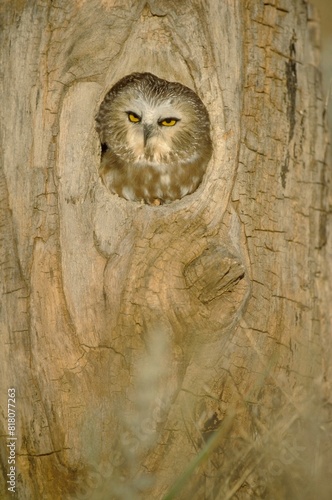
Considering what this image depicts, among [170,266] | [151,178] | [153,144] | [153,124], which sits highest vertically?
[153,124]

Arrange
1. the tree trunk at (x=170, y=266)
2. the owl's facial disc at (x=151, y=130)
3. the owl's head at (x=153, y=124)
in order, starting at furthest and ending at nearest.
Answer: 1. the owl's facial disc at (x=151, y=130)
2. the owl's head at (x=153, y=124)
3. the tree trunk at (x=170, y=266)

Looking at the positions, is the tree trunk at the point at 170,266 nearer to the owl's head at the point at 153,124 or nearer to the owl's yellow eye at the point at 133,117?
the owl's head at the point at 153,124

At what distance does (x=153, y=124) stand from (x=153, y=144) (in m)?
0.11

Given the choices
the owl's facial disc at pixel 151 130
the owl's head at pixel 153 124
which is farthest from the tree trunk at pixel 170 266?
the owl's facial disc at pixel 151 130

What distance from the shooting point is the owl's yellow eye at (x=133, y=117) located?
4.12 metres

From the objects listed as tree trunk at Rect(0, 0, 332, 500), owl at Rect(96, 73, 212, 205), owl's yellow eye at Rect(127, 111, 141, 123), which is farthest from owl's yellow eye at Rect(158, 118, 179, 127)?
tree trunk at Rect(0, 0, 332, 500)

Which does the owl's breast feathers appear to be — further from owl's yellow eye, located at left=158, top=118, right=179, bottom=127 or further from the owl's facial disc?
owl's yellow eye, located at left=158, top=118, right=179, bottom=127

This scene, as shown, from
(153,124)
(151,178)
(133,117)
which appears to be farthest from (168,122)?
(151,178)

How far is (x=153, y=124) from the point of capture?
4137 millimetres

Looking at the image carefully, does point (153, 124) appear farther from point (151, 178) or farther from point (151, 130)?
point (151, 178)

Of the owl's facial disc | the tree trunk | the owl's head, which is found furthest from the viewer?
the owl's facial disc

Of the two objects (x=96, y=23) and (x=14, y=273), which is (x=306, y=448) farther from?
(x=96, y=23)

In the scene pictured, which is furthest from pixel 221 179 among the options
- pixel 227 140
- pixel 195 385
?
pixel 195 385

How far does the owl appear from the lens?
4.00 meters
